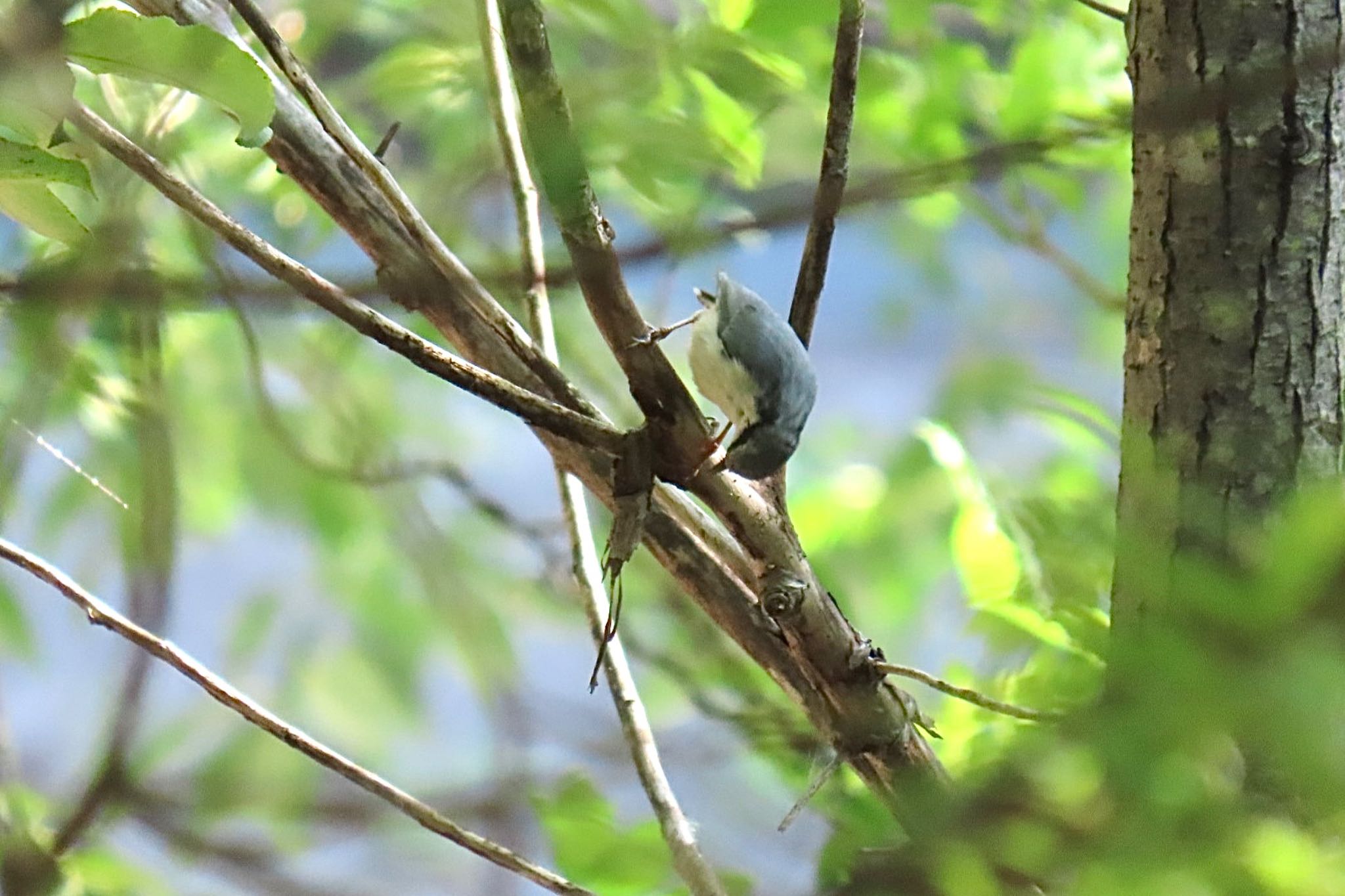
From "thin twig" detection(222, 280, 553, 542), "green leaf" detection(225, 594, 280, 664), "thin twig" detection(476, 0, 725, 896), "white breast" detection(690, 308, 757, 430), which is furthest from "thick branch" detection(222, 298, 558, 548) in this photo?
"green leaf" detection(225, 594, 280, 664)

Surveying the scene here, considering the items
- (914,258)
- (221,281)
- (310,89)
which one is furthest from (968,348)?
(221,281)

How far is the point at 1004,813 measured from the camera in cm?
21

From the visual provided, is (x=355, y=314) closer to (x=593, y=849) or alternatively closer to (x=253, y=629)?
(x=593, y=849)

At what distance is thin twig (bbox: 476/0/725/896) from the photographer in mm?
462

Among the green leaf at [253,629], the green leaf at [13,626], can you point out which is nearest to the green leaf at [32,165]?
the green leaf at [13,626]

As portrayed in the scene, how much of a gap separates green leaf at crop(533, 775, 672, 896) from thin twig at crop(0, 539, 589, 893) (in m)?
0.02

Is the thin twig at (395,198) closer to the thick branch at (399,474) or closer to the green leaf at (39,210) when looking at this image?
the green leaf at (39,210)

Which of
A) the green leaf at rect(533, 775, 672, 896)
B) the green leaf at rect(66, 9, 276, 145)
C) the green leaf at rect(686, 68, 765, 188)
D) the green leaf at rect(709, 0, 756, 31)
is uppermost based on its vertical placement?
the green leaf at rect(709, 0, 756, 31)

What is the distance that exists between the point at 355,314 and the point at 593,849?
227mm

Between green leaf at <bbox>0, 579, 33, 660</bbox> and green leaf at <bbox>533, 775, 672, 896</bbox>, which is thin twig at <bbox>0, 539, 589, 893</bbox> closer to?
green leaf at <bbox>533, 775, 672, 896</bbox>

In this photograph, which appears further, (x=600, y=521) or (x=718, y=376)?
(x=600, y=521)

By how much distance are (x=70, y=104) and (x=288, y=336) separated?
537 mm

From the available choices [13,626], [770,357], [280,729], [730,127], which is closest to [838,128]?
[770,357]

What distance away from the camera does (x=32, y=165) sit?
307 mm
